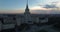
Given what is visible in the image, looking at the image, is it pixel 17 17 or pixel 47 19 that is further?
pixel 47 19

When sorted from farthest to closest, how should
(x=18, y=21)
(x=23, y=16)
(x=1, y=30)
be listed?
(x=23, y=16), (x=18, y=21), (x=1, y=30)

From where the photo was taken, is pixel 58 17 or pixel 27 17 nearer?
pixel 27 17

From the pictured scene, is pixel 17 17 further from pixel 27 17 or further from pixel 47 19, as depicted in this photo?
pixel 47 19

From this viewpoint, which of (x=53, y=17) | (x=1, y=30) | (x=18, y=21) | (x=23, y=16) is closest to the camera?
(x=1, y=30)

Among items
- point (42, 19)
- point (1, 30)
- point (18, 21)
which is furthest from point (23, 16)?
point (1, 30)

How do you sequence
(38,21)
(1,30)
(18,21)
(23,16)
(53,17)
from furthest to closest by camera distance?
1. (53,17)
2. (38,21)
3. (23,16)
4. (18,21)
5. (1,30)

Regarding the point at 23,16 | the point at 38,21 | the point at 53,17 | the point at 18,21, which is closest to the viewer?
the point at 18,21

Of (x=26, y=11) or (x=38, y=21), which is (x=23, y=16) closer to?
(x=26, y=11)

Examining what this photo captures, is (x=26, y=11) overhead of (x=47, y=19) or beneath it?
overhead

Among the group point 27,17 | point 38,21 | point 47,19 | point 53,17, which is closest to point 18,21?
point 27,17
